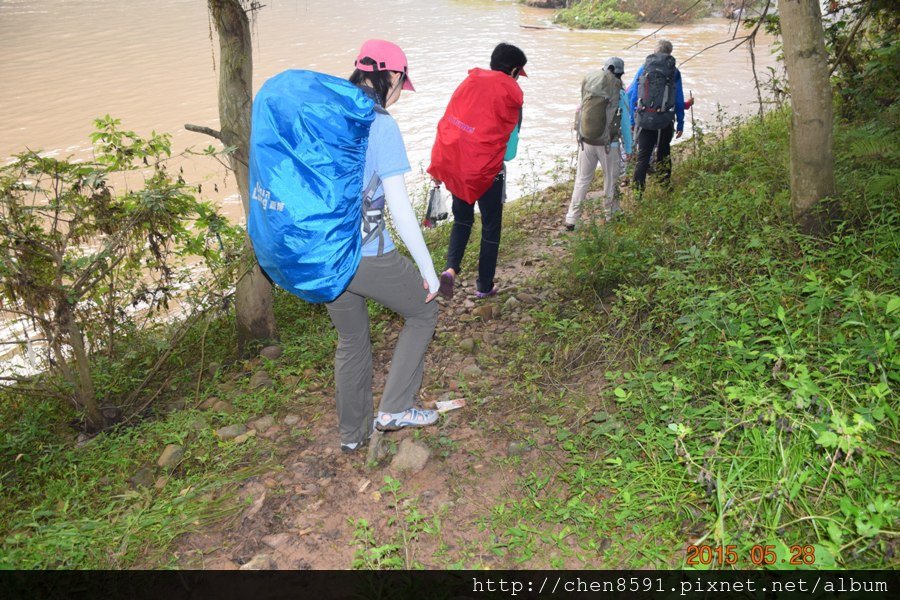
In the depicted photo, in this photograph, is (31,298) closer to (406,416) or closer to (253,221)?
(253,221)

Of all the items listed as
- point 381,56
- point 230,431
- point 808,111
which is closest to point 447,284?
point 230,431

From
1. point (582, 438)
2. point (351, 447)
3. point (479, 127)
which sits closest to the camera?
point (582, 438)

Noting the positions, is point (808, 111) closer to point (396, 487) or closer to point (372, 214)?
point (372, 214)

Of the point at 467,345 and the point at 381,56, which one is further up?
the point at 381,56

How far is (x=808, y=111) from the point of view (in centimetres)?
359

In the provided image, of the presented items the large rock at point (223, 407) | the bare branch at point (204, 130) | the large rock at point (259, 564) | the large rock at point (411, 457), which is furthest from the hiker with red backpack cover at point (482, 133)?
the large rock at point (259, 564)

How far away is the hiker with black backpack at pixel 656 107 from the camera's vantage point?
583 centimetres

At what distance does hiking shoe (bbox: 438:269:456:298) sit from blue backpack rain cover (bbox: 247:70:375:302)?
221 cm

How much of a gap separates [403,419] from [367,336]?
20.3 inches

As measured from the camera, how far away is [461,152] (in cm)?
420

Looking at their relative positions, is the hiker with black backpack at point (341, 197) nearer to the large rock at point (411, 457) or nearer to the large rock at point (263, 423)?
the large rock at point (411, 457)

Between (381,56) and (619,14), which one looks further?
(619,14)

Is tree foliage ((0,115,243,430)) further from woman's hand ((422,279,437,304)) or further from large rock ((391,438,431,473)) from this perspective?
large rock ((391,438,431,473))
